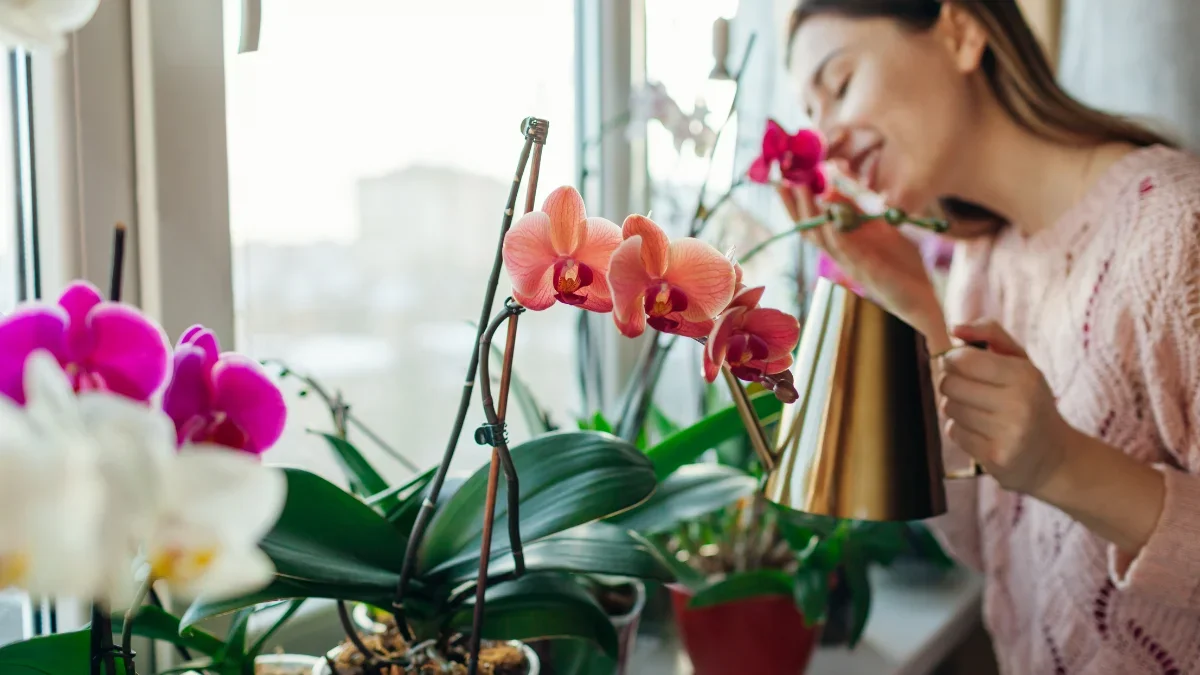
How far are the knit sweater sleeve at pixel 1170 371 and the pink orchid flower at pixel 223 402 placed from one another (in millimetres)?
640

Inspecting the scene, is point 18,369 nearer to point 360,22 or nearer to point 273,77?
point 273,77

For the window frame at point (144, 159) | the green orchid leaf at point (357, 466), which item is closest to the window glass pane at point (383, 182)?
the window frame at point (144, 159)

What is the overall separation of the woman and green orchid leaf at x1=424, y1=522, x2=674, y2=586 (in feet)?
0.87

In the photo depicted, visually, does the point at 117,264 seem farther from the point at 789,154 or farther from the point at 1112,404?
the point at 1112,404

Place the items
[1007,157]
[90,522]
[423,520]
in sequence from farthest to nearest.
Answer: [1007,157] < [423,520] < [90,522]

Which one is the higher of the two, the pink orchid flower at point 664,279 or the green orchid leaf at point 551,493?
the pink orchid flower at point 664,279

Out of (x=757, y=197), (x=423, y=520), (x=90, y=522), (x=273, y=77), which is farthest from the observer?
(x=757, y=197)

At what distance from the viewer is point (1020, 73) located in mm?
886

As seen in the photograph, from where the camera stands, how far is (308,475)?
0.50 m

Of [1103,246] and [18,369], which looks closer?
[18,369]

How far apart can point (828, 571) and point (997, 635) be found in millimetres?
256

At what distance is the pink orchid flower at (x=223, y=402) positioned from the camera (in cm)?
34

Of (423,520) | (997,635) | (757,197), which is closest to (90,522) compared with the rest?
(423,520)

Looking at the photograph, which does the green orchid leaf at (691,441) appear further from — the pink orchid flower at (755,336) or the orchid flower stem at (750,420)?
the pink orchid flower at (755,336)
